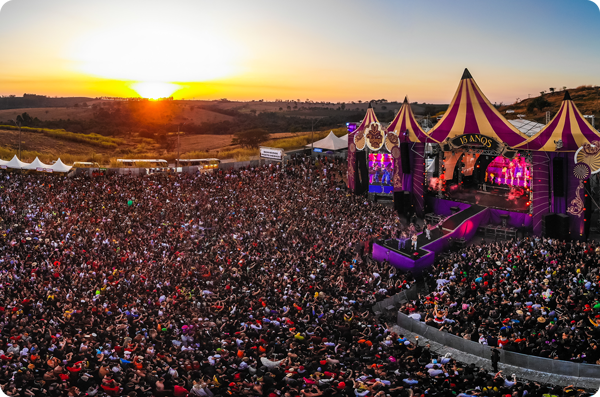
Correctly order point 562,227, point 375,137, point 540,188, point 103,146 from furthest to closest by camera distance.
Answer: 1. point 103,146
2. point 375,137
3. point 540,188
4. point 562,227

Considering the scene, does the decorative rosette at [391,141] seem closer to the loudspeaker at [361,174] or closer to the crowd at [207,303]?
the loudspeaker at [361,174]

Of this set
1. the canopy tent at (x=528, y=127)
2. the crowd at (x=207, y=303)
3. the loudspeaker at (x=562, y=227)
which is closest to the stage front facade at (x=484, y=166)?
the loudspeaker at (x=562, y=227)

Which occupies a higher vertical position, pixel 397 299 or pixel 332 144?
pixel 332 144

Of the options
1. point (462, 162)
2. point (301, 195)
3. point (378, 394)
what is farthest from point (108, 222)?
point (462, 162)

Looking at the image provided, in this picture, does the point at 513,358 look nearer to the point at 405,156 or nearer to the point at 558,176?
the point at 558,176

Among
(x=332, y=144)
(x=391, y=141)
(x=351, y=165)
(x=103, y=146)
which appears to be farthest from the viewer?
(x=103, y=146)

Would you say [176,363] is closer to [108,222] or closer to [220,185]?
[108,222]

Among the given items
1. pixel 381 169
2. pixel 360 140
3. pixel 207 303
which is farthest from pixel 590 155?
pixel 207 303
